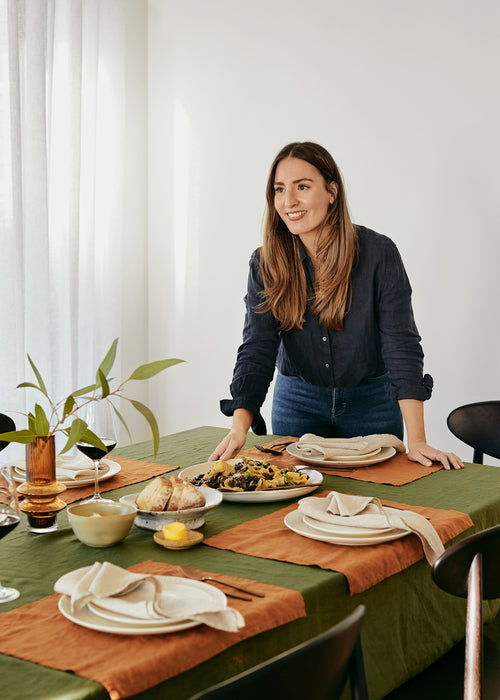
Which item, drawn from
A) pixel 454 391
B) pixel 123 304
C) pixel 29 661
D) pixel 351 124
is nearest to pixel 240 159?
pixel 351 124

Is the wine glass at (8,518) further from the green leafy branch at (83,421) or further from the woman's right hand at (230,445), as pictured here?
the woman's right hand at (230,445)

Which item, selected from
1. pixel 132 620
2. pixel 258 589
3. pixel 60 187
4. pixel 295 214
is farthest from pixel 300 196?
pixel 60 187

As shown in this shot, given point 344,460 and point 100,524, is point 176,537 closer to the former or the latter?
point 100,524

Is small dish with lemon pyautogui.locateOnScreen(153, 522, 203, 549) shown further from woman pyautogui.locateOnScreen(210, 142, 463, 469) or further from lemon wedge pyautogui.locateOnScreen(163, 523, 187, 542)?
woman pyautogui.locateOnScreen(210, 142, 463, 469)

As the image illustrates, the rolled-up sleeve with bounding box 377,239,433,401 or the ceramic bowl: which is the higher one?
the rolled-up sleeve with bounding box 377,239,433,401

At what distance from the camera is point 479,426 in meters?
2.42

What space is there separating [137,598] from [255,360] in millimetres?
1278

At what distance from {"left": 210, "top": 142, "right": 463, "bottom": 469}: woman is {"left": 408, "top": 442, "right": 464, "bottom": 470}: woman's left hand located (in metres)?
0.22

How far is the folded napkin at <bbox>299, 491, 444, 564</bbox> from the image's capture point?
136 cm

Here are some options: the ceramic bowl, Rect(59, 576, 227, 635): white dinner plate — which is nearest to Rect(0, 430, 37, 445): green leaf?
the ceramic bowl

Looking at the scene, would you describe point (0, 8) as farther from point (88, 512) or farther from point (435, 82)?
point (88, 512)

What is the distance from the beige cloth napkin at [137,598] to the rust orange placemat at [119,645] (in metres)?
0.02

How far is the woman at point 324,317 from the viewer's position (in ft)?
7.23

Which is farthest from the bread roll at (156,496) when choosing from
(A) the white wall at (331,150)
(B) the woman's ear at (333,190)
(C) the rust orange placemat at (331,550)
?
(A) the white wall at (331,150)
